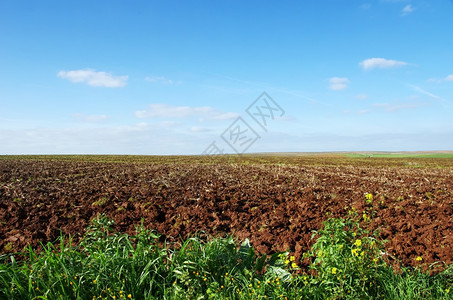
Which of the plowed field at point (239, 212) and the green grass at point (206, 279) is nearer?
the green grass at point (206, 279)

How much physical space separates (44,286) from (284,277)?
2.68m

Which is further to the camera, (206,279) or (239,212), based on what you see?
(239,212)

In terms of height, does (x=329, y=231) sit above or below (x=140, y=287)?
above

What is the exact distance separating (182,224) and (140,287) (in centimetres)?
293

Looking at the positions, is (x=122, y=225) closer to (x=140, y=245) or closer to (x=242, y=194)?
(x=140, y=245)

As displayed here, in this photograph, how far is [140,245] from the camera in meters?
4.09

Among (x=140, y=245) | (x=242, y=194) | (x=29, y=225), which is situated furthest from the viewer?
(x=242, y=194)

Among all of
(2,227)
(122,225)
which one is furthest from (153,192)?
(2,227)

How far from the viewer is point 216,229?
253 inches

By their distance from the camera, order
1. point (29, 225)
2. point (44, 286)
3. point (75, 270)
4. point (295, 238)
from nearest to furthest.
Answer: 1. point (44, 286)
2. point (75, 270)
3. point (295, 238)
4. point (29, 225)

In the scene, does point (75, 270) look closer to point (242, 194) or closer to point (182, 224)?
point (182, 224)

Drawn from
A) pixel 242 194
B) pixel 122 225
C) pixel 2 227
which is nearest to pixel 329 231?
pixel 122 225

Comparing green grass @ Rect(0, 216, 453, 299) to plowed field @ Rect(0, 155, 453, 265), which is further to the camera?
plowed field @ Rect(0, 155, 453, 265)

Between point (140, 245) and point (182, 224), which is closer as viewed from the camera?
point (140, 245)
